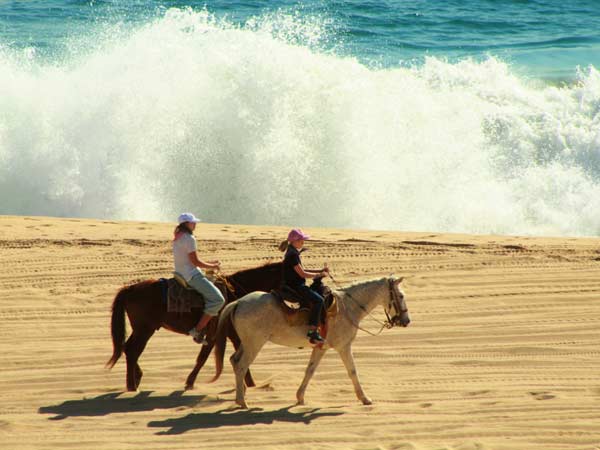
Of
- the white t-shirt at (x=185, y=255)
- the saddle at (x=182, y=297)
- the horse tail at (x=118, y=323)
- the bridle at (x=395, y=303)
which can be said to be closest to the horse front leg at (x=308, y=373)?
the bridle at (x=395, y=303)

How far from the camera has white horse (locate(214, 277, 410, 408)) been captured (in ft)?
27.3

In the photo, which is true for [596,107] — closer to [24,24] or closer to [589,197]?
[589,197]

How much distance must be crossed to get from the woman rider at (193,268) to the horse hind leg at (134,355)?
1.61 ft

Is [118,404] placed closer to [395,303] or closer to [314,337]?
[314,337]

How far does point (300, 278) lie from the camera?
27.2 feet

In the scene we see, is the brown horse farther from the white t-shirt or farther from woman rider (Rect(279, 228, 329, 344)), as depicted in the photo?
woman rider (Rect(279, 228, 329, 344))

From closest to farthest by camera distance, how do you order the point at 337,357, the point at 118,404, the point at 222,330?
the point at 118,404 < the point at 222,330 < the point at 337,357

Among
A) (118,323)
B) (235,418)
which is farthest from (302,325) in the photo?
(118,323)

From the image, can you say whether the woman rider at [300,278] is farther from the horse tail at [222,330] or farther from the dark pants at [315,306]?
the horse tail at [222,330]

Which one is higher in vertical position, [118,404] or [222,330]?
[222,330]

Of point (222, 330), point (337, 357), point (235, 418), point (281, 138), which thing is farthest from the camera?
point (281, 138)

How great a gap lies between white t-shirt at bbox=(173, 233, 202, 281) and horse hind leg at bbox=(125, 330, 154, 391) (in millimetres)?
750

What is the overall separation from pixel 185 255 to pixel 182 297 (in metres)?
0.43

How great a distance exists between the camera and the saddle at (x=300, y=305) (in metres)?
8.30
